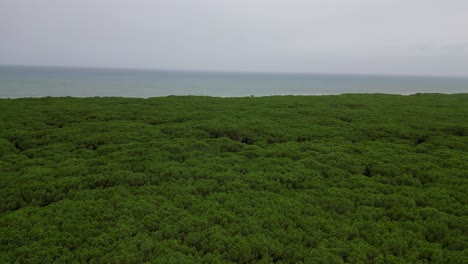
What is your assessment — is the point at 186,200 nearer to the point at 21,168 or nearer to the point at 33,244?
the point at 33,244

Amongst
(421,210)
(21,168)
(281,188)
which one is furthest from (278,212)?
(21,168)

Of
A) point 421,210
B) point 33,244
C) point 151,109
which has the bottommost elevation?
point 33,244

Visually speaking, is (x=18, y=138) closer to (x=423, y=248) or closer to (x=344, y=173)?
(x=344, y=173)

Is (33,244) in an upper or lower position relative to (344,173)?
lower

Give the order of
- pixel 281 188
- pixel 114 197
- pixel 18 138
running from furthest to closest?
pixel 18 138, pixel 281 188, pixel 114 197

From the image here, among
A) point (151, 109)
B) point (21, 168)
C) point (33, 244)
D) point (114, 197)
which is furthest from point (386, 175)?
point (151, 109)

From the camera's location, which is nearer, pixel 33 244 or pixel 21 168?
pixel 33 244

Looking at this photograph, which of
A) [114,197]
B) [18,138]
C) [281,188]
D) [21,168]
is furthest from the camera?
[18,138]
